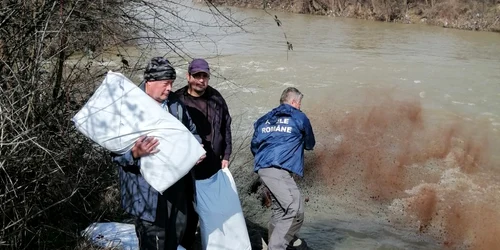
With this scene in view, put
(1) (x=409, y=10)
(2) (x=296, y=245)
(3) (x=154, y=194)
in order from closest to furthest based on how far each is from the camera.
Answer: (3) (x=154, y=194), (2) (x=296, y=245), (1) (x=409, y=10)

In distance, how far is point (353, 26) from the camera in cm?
2817

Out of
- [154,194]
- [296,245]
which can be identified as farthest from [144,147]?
[296,245]

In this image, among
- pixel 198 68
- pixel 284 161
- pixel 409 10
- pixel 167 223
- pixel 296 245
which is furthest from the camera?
pixel 409 10

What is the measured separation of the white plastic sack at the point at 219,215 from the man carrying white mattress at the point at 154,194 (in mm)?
457

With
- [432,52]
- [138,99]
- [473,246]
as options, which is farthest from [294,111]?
[432,52]

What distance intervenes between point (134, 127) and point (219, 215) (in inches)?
46.6

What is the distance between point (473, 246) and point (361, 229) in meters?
1.42

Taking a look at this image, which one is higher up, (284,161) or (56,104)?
(56,104)

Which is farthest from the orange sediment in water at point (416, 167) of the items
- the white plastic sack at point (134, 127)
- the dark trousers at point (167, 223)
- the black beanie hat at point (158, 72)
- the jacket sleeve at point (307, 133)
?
the black beanie hat at point (158, 72)

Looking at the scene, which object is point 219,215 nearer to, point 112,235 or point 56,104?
point 112,235

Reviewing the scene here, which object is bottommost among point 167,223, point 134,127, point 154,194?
point 167,223

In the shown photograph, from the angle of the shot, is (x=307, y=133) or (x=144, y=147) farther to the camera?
(x=307, y=133)

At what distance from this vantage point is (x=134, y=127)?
311 centimetres

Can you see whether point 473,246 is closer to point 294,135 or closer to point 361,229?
point 361,229
